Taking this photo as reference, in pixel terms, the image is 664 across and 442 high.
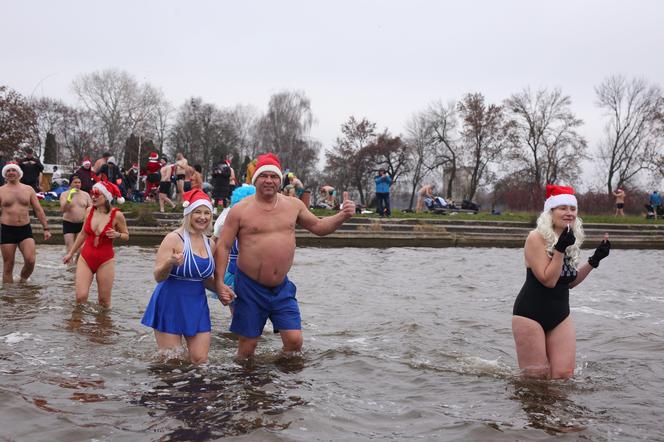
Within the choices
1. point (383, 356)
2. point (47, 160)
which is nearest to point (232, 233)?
point (383, 356)

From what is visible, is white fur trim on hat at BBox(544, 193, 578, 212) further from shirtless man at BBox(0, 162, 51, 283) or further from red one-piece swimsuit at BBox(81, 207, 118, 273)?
shirtless man at BBox(0, 162, 51, 283)

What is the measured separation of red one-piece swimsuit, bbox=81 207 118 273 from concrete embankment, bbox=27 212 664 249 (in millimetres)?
10646

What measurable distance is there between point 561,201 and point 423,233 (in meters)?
18.1

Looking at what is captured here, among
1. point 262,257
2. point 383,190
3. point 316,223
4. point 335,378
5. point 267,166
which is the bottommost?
point 335,378

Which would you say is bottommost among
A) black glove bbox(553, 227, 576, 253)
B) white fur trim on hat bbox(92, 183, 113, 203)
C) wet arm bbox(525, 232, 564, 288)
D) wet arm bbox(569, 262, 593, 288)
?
wet arm bbox(569, 262, 593, 288)

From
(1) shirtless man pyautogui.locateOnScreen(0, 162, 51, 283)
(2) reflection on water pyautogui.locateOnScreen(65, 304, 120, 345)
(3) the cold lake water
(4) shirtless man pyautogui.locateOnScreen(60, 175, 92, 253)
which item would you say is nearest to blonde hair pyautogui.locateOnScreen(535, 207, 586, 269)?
(3) the cold lake water

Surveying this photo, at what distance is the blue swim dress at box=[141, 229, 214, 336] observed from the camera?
20.6 feet

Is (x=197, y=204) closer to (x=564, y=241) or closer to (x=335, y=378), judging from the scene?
(x=335, y=378)

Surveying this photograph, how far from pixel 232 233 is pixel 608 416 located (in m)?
3.58

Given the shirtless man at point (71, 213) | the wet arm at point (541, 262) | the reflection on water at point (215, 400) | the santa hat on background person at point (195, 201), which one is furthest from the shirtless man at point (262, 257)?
the shirtless man at point (71, 213)

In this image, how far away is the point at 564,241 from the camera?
18.3 feet

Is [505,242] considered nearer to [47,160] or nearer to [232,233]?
[232,233]

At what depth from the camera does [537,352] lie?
5980 mm

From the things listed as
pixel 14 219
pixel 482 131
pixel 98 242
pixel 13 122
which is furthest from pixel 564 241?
pixel 482 131
